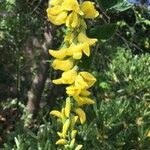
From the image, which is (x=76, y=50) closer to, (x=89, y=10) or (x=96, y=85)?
(x=89, y=10)

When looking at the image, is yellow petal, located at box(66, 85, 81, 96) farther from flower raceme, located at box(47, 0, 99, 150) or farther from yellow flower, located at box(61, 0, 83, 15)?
yellow flower, located at box(61, 0, 83, 15)

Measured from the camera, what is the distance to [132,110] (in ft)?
12.7

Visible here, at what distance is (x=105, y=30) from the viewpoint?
3.24 ft

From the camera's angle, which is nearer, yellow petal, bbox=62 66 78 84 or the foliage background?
yellow petal, bbox=62 66 78 84

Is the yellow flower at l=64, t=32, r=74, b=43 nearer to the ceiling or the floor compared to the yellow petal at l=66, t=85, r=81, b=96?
nearer to the ceiling

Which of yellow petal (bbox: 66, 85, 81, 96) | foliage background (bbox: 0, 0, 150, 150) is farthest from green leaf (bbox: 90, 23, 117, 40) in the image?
yellow petal (bbox: 66, 85, 81, 96)

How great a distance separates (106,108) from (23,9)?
156cm

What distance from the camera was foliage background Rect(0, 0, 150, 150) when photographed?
3119 millimetres

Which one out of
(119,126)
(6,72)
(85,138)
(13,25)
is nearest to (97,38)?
→ (85,138)

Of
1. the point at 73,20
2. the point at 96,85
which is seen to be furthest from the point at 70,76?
the point at 96,85

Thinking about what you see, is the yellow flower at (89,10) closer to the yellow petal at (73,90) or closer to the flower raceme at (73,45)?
the flower raceme at (73,45)

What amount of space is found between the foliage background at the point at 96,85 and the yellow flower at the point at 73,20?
4 centimetres

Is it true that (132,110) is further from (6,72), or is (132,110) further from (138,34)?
(138,34)

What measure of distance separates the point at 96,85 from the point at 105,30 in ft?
15.1
